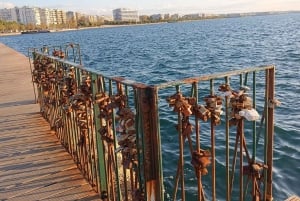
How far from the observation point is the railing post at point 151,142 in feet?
7.44

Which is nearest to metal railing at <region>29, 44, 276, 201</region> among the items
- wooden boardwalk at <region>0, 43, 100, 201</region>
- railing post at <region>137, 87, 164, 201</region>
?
railing post at <region>137, 87, 164, 201</region>

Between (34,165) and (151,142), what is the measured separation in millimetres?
2656

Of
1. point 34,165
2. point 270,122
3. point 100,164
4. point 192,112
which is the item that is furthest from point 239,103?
point 34,165

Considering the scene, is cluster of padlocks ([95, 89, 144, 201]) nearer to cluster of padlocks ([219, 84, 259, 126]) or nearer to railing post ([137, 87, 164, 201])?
railing post ([137, 87, 164, 201])

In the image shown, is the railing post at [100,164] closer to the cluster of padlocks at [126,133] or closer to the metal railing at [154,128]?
the metal railing at [154,128]

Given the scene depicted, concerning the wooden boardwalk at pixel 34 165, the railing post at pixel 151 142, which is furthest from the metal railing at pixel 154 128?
the wooden boardwalk at pixel 34 165

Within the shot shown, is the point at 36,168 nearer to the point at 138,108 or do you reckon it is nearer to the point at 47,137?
the point at 47,137

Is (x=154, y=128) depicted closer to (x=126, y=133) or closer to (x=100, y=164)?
(x=126, y=133)

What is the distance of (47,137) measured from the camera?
18.3 ft

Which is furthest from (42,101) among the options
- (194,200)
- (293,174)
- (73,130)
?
(293,174)

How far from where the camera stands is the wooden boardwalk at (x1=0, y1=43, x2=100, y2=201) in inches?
150

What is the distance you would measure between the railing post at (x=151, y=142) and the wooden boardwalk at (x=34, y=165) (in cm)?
136

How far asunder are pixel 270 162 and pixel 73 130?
2.41 metres

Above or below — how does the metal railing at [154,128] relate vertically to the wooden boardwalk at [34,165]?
above
